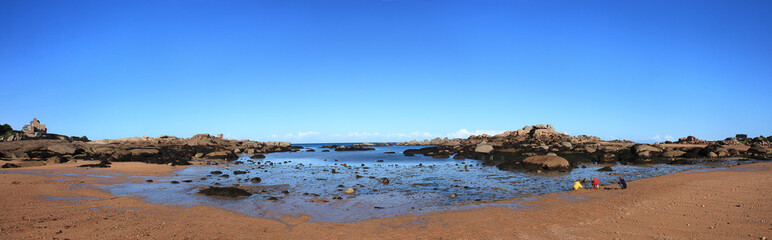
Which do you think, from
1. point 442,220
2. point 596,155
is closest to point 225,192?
point 442,220

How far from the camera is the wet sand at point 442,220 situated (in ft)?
28.5

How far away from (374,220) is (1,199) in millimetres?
12837

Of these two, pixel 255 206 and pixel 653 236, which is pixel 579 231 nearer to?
pixel 653 236

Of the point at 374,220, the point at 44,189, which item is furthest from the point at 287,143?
the point at 374,220

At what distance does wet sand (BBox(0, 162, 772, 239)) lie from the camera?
868cm

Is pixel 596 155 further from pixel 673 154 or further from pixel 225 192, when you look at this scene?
pixel 225 192

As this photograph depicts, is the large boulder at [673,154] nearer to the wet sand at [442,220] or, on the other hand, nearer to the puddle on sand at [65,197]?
the wet sand at [442,220]

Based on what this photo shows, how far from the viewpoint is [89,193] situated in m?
14.6

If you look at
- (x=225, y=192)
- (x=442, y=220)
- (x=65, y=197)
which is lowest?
(x=442, y=220)

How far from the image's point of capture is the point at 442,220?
1101 centimetres

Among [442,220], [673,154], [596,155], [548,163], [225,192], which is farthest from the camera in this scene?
[596,155]

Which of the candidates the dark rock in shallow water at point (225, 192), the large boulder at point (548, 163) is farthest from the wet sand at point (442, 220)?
the large boulder at point (548, 163)

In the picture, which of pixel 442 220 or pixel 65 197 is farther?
pixel 65 197

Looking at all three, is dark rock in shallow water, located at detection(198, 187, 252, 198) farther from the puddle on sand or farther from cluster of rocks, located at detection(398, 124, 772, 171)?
cluster of rocks, located at detection(398, 124, 772, 171)
